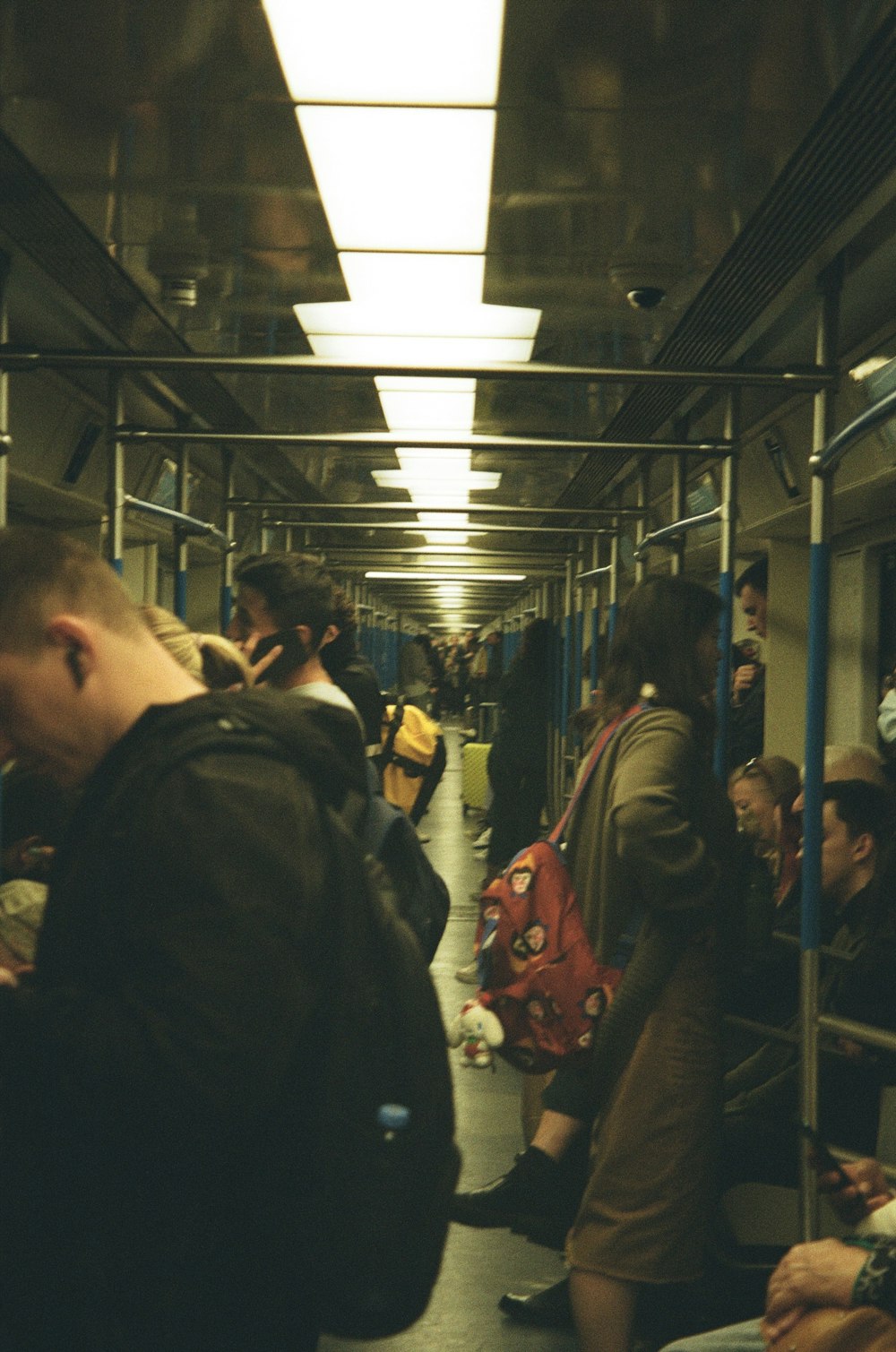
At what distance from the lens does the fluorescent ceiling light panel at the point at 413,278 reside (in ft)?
12.3

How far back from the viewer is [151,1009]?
1.22m

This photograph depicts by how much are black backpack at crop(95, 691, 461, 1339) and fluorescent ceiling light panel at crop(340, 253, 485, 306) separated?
2562mm

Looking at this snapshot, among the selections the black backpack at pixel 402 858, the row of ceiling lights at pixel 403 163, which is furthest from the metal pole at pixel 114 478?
the black backpack at pixel 402 858

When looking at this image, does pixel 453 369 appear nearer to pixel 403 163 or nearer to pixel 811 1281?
pixel 403 163

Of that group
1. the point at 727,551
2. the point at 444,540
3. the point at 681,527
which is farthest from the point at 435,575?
the point at 727,551

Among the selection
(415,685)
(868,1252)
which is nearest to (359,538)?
(415,685)

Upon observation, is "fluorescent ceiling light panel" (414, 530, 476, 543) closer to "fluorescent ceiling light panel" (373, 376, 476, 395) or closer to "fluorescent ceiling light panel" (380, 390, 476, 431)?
"fluorescent ceiling light panel" (380, 390, 476, 431)

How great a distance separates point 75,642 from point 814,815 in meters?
2.13

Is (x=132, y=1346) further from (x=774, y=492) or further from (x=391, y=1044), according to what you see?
(x=774, y=492)

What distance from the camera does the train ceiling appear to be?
2.30 metres

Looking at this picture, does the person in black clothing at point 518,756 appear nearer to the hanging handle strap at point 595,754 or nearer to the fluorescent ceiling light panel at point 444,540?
the fluorescent ceiling light panel at point 444,540

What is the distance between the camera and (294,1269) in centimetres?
134

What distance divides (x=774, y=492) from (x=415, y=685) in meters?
11.8

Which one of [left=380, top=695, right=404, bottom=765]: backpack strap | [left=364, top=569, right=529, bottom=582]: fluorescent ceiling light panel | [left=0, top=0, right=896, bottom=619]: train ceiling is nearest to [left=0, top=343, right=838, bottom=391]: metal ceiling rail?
[left=0, top=0, right=896, bottom=619]: train ceiling
